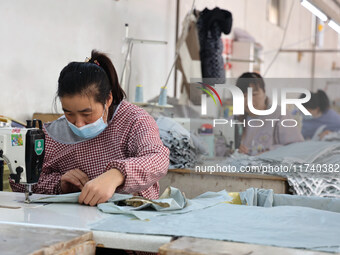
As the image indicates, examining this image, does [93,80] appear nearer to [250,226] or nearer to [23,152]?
[23,152]

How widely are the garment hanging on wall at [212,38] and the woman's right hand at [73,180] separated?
3242 mm

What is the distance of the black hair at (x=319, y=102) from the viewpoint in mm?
3773

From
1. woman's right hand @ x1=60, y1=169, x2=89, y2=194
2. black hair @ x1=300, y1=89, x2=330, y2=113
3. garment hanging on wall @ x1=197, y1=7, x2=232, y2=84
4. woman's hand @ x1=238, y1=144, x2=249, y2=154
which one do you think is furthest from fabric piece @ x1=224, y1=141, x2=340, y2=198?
garment hanging on wall @ x1=197, y1=7, x2=232, y2=84

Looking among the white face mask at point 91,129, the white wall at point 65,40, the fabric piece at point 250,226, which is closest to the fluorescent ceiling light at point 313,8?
the white face mask at point 91,129

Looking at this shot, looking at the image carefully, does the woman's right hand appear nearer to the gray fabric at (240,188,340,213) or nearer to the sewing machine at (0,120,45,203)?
the sewing machine at (0,120,45,203)

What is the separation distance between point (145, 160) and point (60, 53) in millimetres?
2791

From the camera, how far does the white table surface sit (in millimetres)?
1324

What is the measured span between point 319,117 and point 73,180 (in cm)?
239

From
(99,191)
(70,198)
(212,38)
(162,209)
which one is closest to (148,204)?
(162,209)

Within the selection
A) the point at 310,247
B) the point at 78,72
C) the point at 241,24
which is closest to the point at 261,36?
the point at 241,24

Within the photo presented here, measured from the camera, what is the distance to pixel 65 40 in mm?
4500

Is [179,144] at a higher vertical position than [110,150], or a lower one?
lower

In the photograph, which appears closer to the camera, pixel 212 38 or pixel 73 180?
pixel 73 180

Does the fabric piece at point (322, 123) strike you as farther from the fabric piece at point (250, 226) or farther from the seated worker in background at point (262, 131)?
the fabric piece at point (250, 226)
